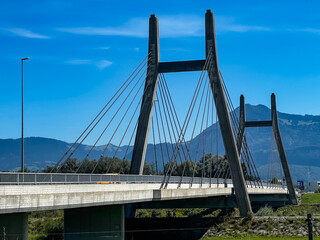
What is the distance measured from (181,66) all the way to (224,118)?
19.7 ft

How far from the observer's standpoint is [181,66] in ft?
175

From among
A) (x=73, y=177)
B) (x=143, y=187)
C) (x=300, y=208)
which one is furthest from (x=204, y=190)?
(x=300, y=208)

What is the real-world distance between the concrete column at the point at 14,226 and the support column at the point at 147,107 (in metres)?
25.4

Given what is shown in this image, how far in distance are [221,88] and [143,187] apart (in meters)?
15.0

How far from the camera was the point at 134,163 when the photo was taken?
52906 millimetres

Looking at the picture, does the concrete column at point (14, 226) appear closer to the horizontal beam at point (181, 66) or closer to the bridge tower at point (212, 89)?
the bridge tower at point (212, 89)

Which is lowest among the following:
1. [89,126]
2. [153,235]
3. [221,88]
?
[153,235]

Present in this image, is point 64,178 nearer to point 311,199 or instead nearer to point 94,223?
point 94,223

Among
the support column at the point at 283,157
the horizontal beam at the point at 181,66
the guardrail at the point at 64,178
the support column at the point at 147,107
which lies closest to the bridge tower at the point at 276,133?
the support column at the point at 283,157

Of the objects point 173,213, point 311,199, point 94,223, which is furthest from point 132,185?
point 311,199

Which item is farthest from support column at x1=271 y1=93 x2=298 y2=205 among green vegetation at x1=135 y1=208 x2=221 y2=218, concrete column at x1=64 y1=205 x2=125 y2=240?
concrete column at x1=64 y1=205 x2=125 y2=240

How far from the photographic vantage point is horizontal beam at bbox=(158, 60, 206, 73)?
5312cm

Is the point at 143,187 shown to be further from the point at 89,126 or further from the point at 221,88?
the point at 221,88

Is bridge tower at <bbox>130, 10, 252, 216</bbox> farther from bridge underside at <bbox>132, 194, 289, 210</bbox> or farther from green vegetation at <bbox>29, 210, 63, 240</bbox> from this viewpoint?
green vegetation at <bbox>29, 210, 63, 240</bbox>
